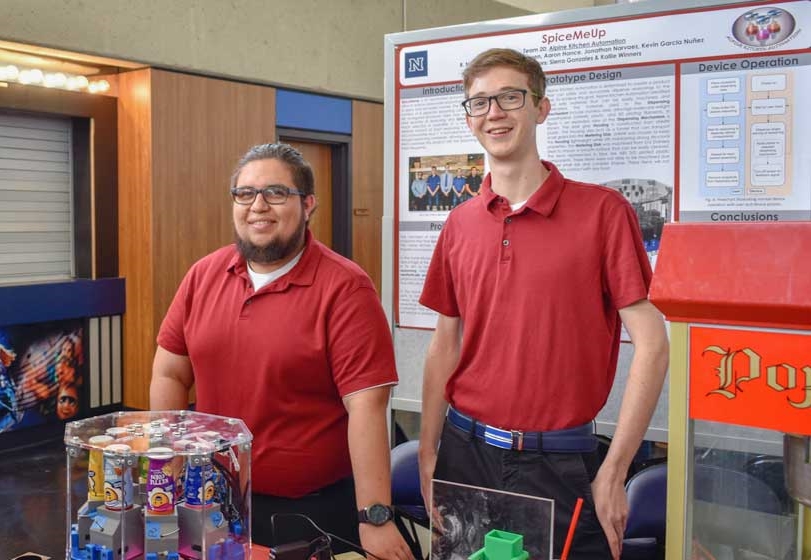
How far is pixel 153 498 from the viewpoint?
54.0 inches

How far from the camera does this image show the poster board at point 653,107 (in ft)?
8.09

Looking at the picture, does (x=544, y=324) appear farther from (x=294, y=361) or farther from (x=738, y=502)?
(x=738, y=502)

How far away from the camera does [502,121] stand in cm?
200

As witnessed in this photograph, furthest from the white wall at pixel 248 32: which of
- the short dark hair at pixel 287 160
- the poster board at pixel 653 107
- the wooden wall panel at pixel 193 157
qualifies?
the short dark hair at pixel 287 160

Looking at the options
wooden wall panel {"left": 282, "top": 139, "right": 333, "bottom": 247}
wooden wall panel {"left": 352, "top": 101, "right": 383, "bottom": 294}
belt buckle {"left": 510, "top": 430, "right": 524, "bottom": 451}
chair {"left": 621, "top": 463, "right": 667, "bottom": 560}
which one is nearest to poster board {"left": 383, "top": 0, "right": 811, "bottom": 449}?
chair {"left": 621, "top": 463, "right": 667, "bottom": 560}

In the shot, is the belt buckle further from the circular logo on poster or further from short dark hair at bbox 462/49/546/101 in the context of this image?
the circular logo on poster

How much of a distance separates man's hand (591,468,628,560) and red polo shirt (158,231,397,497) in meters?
0.55

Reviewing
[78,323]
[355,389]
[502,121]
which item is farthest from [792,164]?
[78,323]

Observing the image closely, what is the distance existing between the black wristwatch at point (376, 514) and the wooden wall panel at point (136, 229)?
13.6 ft

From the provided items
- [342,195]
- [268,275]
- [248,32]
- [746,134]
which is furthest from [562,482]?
[342,195]

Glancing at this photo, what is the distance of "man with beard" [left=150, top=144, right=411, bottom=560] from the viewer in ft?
6.61

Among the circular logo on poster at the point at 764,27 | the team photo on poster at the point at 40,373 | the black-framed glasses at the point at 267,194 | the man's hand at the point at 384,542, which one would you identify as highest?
the circular logo on poster at the point at 764,27

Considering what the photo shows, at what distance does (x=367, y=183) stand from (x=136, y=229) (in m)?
2.48

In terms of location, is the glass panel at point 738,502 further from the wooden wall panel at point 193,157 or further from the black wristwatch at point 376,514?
the wooden wall panel at point 193,157
